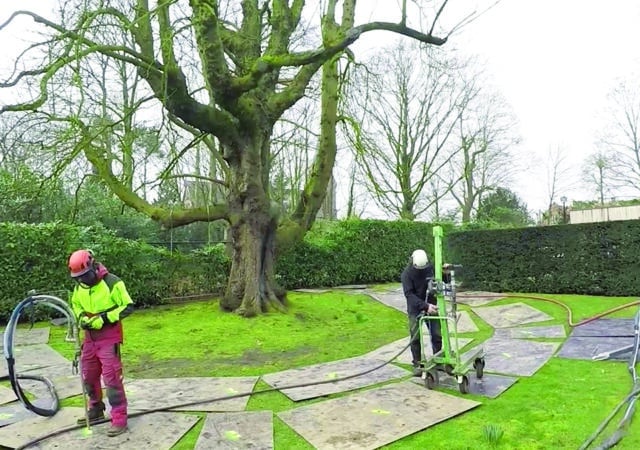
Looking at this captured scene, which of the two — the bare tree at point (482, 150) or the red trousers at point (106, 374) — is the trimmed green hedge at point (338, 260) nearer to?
the red trousers at point (106, 374)

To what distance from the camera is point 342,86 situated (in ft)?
32.4

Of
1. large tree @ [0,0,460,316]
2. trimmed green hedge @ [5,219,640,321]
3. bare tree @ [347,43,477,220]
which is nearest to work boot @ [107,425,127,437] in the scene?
large tree @ [0,0,460,316]

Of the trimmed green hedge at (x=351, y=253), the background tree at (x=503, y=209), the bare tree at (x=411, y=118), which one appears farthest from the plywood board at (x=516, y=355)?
the background tree at (x=503, y=209)

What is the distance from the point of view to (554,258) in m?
11.2

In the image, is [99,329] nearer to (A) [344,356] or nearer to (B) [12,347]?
(B) [12,347]

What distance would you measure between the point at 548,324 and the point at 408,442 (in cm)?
535

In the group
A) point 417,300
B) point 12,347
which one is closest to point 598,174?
point 417,300

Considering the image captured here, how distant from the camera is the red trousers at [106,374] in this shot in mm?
3881

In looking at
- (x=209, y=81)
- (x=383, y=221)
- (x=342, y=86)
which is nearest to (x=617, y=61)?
(x=383, y=221)

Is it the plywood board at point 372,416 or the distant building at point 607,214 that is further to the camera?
the distant building at point 607,214

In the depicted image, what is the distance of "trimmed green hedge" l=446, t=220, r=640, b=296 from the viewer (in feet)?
33.2

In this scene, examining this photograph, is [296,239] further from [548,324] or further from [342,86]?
[548,324]

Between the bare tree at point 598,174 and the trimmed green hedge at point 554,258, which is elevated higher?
the bare tree at point 598,174

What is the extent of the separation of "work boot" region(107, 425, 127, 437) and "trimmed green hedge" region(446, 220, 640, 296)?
1001 centimetres
